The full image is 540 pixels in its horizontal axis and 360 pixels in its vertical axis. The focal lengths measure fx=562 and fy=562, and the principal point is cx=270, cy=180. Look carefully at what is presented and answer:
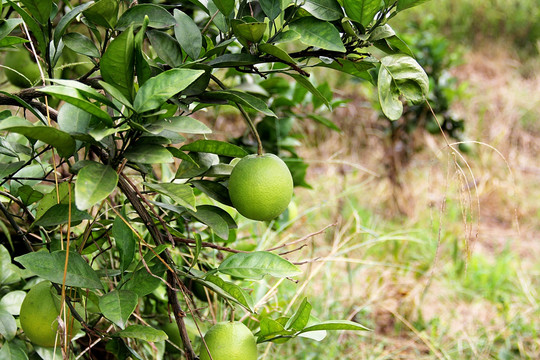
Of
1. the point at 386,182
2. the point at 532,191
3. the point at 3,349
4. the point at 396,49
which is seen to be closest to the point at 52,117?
the point at 3,349

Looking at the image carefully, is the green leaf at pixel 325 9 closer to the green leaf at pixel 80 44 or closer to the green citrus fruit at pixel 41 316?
the green leaf at pixel 80 44

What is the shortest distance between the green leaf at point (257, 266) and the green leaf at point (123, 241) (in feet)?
0.38

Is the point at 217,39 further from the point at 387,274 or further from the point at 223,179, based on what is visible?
the point at 387,274

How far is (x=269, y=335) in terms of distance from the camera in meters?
0.68

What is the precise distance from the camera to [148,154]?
1.87ft

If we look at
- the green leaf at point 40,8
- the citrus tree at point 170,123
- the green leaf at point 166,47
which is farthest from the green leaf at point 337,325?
the green leaf at point 40,8

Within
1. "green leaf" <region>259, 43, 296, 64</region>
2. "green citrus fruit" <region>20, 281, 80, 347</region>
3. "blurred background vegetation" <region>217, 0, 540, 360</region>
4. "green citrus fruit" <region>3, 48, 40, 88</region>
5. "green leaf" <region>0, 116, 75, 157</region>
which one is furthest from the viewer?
"blurred background vegetation" <region>217, 0, 540, 360</region>

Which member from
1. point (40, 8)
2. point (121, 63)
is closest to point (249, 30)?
point (121, 63)

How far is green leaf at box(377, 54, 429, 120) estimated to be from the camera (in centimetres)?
62

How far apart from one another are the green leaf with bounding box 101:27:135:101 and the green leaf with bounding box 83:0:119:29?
0.28 ft

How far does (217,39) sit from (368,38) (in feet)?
0.69

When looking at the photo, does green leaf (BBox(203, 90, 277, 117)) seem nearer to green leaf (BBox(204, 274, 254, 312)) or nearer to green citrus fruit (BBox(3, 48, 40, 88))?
green leaf (BBox(204, 274, 254, 312))

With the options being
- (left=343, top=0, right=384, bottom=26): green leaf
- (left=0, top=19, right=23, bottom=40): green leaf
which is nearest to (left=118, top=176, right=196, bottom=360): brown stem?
(left=0, top=19, right=23, bottom=40): green leaf

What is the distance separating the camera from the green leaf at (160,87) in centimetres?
53
